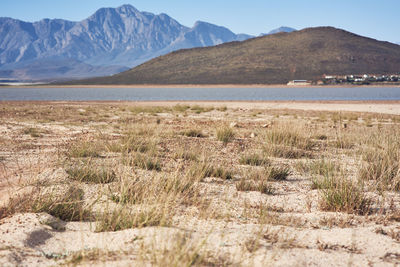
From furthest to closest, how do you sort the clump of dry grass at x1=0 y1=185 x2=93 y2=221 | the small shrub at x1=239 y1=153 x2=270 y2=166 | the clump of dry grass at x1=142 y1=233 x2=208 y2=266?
the small shrub at x1=239 y1=153 x2=270 y2=166 < the clump of dry grass at x1=0 y1=185 x2=93 y2=221 < the clump of dry grass at x1=142 y1=233 x2=208 y2=266

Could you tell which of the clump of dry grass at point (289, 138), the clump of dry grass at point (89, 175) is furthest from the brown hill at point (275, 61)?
the clump of dry grass at point (89, 175)

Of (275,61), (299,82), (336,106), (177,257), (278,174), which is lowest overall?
(336,106)

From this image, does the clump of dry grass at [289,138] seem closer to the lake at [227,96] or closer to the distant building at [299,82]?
the lake at [227,96]

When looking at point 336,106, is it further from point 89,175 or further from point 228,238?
point 228,238

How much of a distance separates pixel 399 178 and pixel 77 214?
4.39 metres

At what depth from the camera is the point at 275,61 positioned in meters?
104

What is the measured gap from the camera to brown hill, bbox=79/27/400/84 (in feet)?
322

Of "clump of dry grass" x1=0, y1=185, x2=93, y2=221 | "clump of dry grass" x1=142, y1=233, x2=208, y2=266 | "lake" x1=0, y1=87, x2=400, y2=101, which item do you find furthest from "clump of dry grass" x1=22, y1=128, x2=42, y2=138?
"lake" x1=0, y1=87, x2=400, y2=101

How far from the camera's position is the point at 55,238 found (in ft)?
11.3

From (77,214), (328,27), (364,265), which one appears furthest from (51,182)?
(328,27)

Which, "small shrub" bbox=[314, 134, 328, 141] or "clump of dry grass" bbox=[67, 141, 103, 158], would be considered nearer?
"clump of dry grass" bbox=[67, 141, 103, 158]

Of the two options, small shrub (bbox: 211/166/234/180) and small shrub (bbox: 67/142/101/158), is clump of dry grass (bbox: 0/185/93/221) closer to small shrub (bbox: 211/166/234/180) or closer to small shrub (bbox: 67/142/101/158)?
small shrub (bbox: 211/166/234/180)

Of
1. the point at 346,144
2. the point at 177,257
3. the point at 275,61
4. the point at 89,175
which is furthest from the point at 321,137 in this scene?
the point at 275,61

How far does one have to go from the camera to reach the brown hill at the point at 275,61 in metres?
98.0
